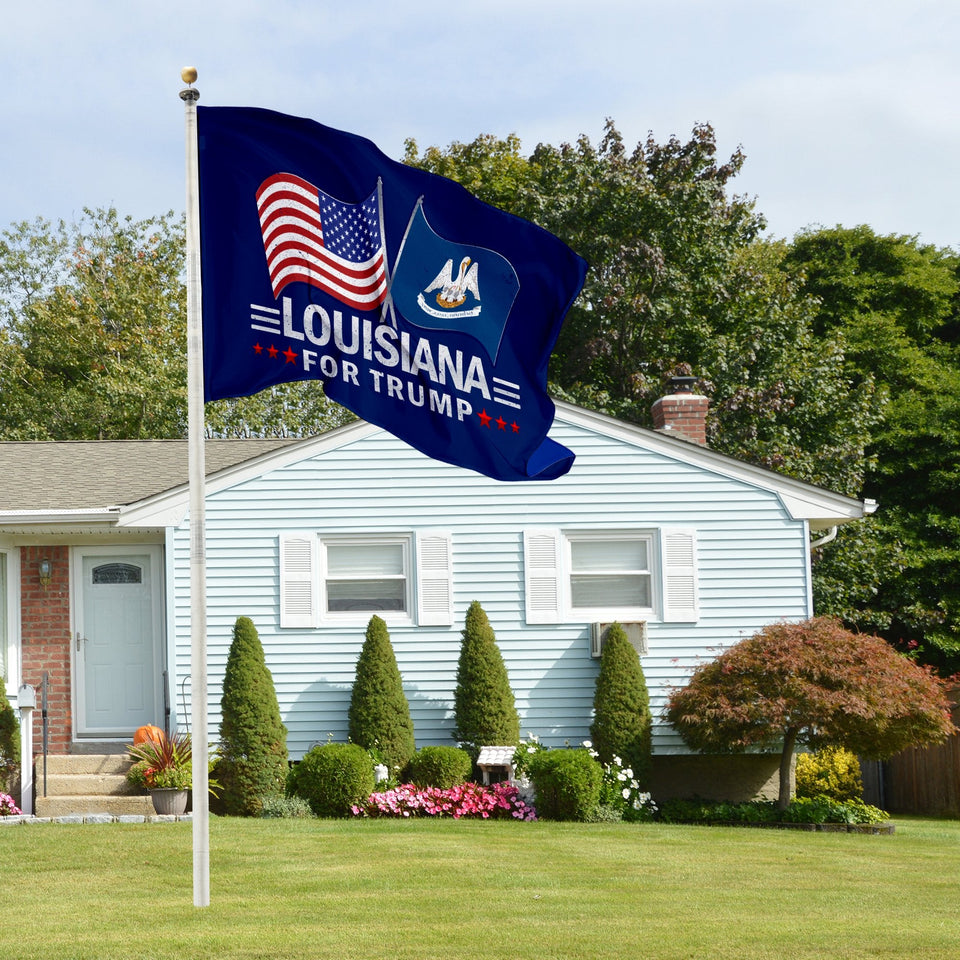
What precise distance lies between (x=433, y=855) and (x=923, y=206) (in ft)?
88.1

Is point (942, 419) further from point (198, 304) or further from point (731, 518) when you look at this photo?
point (198, 304)

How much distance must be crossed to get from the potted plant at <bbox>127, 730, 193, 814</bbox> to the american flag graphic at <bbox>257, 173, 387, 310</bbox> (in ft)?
22.7

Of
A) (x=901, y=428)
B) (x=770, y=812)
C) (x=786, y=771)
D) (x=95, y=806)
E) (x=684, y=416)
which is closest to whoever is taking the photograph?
(x=95, y=806)

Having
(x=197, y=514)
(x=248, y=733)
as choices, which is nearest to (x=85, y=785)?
(x=248, y=733)

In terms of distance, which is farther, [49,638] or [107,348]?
[107,348]

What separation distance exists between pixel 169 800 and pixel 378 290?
7.24m

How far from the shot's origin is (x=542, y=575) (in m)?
15.1

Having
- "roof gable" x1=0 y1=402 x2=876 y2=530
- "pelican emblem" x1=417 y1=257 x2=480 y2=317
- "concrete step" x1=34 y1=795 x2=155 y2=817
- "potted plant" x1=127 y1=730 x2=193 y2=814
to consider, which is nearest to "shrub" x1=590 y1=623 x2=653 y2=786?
"roof gable" x1=0 y1=402 x2=876 y2=530

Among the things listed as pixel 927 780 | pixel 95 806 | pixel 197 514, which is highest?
pixel 197 514

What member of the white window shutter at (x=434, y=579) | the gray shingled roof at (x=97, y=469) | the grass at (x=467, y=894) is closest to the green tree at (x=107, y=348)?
the gray shingled roof at (x=97, y=469)

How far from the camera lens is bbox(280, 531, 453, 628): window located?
14875mm

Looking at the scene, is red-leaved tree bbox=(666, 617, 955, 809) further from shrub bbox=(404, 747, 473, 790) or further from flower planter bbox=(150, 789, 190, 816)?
flower planter bbox=(150, 789, 190, 816)

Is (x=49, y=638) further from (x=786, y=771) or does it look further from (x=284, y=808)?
(x=786, y=771)

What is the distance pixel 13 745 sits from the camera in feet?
44.6
